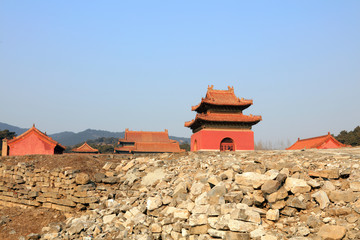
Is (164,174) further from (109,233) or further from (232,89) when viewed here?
(232,89)

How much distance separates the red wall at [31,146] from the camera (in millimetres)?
23844

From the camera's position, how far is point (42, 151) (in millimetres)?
23734

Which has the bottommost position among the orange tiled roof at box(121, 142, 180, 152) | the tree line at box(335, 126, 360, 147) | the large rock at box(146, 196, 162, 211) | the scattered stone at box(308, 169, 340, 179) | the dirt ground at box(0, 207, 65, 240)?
the dirt ground at box(0, 207, 65, 240)

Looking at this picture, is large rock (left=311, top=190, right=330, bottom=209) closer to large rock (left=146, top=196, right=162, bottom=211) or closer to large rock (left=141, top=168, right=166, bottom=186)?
large rock (left=146, top=196, right=162, bottom=211)

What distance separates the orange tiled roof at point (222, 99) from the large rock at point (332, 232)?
676 inches

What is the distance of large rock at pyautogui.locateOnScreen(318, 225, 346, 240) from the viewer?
219 inches

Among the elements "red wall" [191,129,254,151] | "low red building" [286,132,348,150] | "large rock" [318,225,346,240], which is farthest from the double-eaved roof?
"large rock" [318,225,346,240]

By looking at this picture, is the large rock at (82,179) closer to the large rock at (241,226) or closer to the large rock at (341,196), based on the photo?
the large rock at (241,226)

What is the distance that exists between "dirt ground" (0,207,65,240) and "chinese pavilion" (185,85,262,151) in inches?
541

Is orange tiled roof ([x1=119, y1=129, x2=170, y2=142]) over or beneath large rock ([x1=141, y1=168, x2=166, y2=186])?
over

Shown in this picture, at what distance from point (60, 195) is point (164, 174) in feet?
13.3

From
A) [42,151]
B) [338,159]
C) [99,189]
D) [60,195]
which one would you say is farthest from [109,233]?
[42,151]

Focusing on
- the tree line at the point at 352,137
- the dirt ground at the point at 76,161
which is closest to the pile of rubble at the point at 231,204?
the dirt ground at the point at 76,161

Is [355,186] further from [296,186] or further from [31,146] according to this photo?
[31,146]
